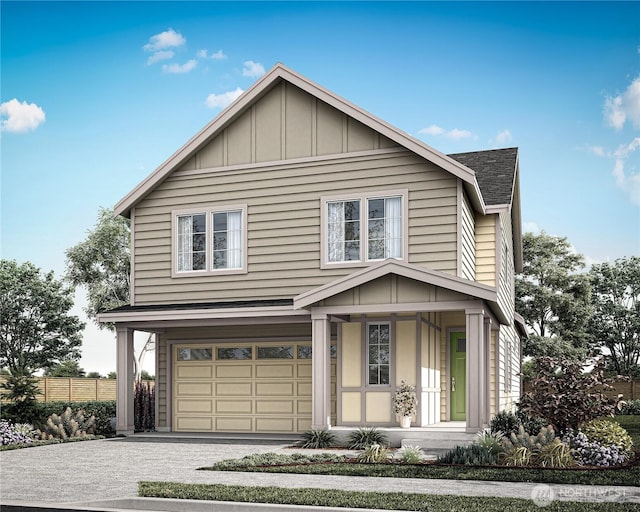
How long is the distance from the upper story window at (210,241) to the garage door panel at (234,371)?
2.53 meters

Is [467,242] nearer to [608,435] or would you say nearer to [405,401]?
[405,401]

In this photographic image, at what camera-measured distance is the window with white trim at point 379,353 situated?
18.3m

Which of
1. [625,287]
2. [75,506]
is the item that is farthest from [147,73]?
[625,287]

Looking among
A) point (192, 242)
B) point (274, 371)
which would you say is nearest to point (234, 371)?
point (274, 371)

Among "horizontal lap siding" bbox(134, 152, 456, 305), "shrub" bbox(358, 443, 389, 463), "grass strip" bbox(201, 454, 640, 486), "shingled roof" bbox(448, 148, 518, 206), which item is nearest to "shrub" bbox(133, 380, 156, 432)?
"horizontal lap siding" bbox(134, 152, 456, 305)

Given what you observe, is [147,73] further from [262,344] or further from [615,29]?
[615,29]

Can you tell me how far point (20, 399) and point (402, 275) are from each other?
11.0 metres

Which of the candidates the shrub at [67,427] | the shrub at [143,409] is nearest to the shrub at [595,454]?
the shrub at [143,409]

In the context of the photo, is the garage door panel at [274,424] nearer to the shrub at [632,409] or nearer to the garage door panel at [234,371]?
the garage door panel at [234,371]

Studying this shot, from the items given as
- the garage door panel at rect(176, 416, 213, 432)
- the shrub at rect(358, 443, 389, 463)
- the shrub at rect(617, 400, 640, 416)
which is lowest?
the shrub at rect(617, 400, 640, 416)

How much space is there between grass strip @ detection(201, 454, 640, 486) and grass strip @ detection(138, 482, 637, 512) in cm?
180

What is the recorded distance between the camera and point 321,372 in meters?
17.7

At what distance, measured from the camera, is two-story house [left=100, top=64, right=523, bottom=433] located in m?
18.2
